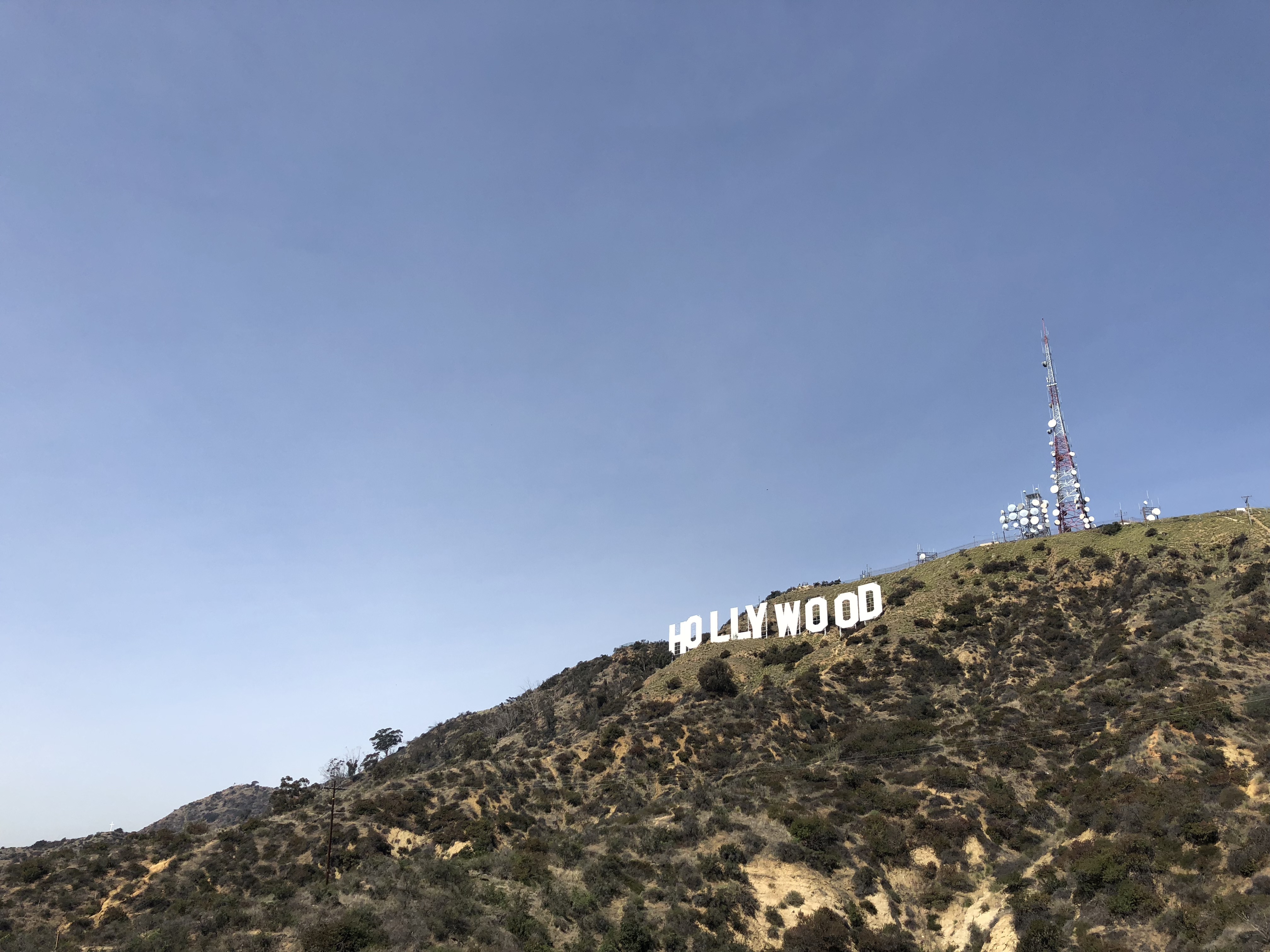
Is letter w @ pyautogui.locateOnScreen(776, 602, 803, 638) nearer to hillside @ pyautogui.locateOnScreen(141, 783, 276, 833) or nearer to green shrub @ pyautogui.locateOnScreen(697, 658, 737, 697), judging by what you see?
green shrub @ pyautogui.locateOnScreen(697, 658, 737, 697)

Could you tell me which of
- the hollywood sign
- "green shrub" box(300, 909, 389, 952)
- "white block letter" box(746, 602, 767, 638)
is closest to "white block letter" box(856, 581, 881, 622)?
the hollywood sign

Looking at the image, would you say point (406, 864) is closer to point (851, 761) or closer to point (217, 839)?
point (217, 839)

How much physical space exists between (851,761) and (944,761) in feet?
25.5

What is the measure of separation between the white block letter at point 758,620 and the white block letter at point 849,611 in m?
10.5

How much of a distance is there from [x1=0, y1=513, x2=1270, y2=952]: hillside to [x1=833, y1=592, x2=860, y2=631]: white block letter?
163 inches

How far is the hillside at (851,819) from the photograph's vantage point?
40.4 meters

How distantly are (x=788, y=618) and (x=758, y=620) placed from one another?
459 cm

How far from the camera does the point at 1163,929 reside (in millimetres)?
35812

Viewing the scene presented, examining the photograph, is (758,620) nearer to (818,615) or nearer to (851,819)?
(818,615)

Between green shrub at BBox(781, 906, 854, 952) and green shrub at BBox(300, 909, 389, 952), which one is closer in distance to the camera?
green shrub at BBox(300, 909, 389, 952)

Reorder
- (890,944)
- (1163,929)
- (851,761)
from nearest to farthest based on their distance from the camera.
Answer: (1163,929)
(890,944)
(851,761)

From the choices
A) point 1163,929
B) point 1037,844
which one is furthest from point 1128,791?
point 1163,929

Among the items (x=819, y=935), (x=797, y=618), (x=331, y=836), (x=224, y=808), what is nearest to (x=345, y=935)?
(x=331, y=836)

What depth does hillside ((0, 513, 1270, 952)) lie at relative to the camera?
40.4 m
